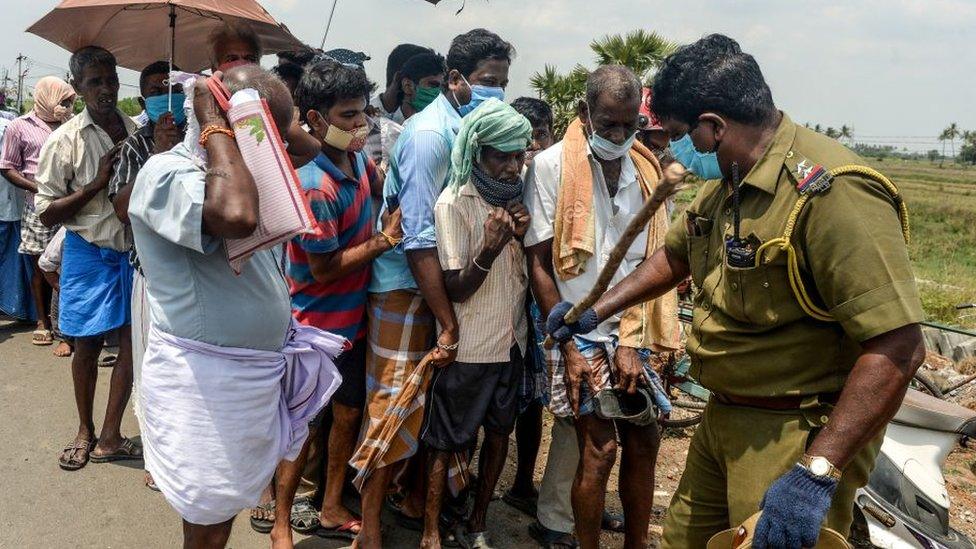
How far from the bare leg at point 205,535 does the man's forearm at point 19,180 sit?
14.0 feet

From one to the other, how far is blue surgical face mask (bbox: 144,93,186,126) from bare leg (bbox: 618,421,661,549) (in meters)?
2.42

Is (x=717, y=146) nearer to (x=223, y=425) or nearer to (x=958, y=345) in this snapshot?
(x=223, y=425)

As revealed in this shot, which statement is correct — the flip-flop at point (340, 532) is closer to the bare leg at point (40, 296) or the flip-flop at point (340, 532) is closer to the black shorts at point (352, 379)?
the black shorts at point (352, 379)

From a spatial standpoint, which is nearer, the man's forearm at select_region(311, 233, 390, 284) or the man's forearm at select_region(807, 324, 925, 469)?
the man's forearm at select_region(807, 324, 925, 469)

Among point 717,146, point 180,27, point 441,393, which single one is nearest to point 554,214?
point 441,393

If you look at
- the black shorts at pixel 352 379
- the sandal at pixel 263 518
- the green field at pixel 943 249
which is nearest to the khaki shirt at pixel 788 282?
the green field at pixel 943 249

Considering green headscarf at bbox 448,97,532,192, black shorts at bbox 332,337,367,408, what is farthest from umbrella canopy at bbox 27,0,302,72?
black shorts at bbox 332,337,367,408

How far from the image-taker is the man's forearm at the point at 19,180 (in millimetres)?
5801

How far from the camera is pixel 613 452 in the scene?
10.4ft

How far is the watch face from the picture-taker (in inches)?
72.9

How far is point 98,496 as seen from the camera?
3803mm

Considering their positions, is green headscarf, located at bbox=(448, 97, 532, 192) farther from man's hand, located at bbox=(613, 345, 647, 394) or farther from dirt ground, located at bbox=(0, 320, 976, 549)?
dirt ground, located at bbox=(0, 320, 976, 549)

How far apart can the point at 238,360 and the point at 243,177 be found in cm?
59

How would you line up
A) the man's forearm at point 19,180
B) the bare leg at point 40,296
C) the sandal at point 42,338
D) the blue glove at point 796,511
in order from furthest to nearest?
the bare leg at point 40,296, the sandal at point 42,338, the man's forearm at point 19,180, the blue glove at point 796,511
